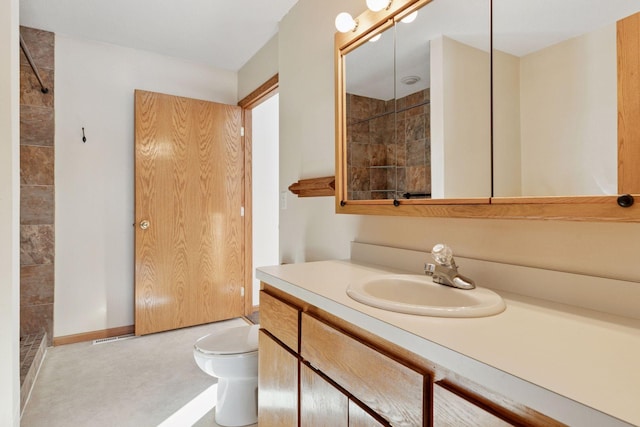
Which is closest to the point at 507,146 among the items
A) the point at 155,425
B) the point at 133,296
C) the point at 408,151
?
the point at 408,151

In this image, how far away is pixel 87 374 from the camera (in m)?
2.09

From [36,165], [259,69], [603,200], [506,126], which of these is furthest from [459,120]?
[36,165]

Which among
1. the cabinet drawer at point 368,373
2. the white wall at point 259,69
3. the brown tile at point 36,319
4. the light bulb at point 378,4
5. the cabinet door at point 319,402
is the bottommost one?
the brown tile at point 36,319

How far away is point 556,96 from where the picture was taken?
2.84 feet

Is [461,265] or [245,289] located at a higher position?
[461,265]

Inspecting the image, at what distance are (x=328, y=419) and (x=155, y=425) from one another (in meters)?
1.18

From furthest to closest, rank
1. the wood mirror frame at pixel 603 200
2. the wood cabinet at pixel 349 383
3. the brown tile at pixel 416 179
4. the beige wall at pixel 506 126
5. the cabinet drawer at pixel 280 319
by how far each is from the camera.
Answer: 1. the brown tile at pixel 416 179
2. the cabinet drawer at pixel 280 319
3. the beige wall at pixel 506 126
4. the wood mirror frame at pixel 603 200
5. the wood cabinet at pixel 349 383

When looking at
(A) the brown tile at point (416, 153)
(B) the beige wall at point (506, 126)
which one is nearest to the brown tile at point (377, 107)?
(A) the brown tile at point (416, 153)

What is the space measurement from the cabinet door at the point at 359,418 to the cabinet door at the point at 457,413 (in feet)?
0.60

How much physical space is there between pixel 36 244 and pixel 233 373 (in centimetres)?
193

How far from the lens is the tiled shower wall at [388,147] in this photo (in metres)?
1.22

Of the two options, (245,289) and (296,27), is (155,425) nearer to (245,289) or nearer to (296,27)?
(245,289)

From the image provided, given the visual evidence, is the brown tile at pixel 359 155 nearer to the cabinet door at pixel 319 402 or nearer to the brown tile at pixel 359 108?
the brown tile at pixel 359 108

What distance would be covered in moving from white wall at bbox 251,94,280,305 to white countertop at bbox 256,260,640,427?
2.48 metres
